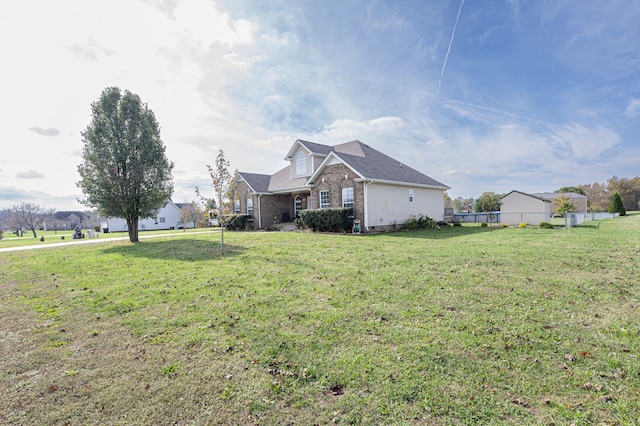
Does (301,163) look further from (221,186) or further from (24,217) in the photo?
(24,217)

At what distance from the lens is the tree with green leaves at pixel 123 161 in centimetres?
1623

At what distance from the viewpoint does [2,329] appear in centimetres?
484

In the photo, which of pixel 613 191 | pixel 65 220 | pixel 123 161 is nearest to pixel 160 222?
pixel 123 161

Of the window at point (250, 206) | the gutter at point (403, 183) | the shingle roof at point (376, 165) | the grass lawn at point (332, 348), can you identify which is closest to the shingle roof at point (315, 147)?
the shingle roof at point (376, 165)

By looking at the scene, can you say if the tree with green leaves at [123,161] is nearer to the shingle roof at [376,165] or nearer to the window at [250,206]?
the window at [250,206]

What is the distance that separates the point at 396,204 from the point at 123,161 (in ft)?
57.5

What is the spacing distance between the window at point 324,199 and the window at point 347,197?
1.49 meters

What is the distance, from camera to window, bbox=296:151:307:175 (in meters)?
24.4

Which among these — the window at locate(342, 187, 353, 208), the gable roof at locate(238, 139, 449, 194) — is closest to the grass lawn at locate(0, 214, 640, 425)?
the window at locate(342, 187, 353, 208)

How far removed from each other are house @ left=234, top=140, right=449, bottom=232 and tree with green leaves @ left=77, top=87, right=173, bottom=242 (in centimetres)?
558

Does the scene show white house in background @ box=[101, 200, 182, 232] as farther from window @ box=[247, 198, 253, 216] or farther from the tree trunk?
the tree trunk

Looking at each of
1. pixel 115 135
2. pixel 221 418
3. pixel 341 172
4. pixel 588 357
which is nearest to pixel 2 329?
pixel 221 418

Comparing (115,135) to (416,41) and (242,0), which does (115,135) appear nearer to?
(242,0)

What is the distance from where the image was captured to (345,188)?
19.4 metres
